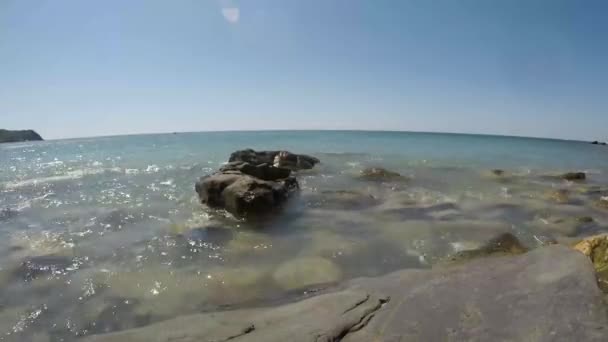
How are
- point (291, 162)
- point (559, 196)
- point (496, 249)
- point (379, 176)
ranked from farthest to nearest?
point (291, 162)
point (379, 176)
point (559, 196)
point (496, 249)

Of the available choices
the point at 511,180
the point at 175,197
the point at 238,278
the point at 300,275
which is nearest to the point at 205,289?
the point at 238,278

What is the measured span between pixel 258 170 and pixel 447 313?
1158 centimetres

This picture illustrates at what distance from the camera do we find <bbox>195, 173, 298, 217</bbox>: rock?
1085cm

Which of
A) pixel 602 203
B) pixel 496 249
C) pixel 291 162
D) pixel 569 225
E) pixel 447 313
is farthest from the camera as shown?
pixel 291 162

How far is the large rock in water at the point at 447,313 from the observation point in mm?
3281

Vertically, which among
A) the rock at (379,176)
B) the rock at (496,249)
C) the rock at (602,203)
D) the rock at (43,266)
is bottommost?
the rock at (43,266)

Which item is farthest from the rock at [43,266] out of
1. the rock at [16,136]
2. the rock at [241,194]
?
the rock at [16,136]

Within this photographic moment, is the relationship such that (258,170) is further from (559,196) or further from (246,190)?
(559,196)

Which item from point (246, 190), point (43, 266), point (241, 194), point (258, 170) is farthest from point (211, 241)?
point (258, 170)

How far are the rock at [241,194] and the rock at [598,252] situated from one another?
320 inches

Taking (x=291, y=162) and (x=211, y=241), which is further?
(x=291, y=162)

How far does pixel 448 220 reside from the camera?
10.0m

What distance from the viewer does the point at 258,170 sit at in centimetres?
1463

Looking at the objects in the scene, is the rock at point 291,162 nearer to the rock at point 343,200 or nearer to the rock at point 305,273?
the rock at point 343,200
